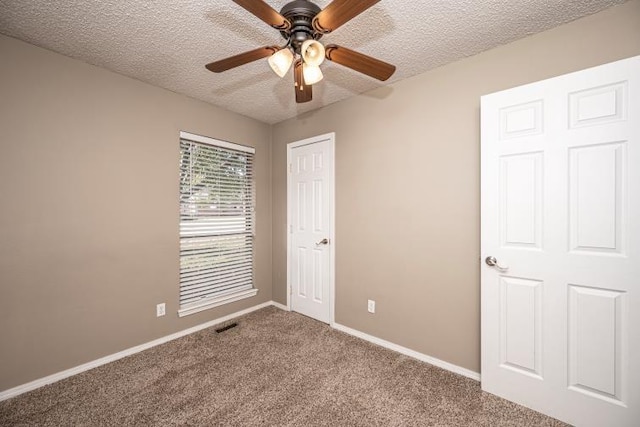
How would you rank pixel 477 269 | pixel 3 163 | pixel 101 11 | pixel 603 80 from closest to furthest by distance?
1. pixel 603 80
2. pixel 101 11
3. pixel 3 163
4. pixel 477 269

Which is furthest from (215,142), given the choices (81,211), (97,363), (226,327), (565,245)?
(565,245)

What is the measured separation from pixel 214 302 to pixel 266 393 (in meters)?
1.44

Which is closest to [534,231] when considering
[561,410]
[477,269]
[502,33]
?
[477,269]

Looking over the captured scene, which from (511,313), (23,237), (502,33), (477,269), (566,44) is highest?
(502,33)

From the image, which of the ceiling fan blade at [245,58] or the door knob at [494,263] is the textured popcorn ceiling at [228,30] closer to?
the ceiling fan blade at [245,58]

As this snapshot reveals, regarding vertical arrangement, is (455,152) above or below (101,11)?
below

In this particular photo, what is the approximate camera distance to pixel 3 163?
1.87 meters

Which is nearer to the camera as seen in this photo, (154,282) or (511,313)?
(511,313)

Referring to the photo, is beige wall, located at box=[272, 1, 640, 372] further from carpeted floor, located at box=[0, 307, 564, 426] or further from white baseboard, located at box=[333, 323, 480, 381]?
carpeted floor, located at box=[0, 307, 564, 426]

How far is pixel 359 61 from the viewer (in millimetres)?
1479

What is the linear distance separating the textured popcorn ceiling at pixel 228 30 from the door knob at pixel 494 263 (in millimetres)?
1572

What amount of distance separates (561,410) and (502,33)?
2.49 m

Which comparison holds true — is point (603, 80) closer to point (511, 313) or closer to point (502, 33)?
point (502, 33)

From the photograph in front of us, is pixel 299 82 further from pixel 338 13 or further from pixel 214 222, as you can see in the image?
pixel 214 222
